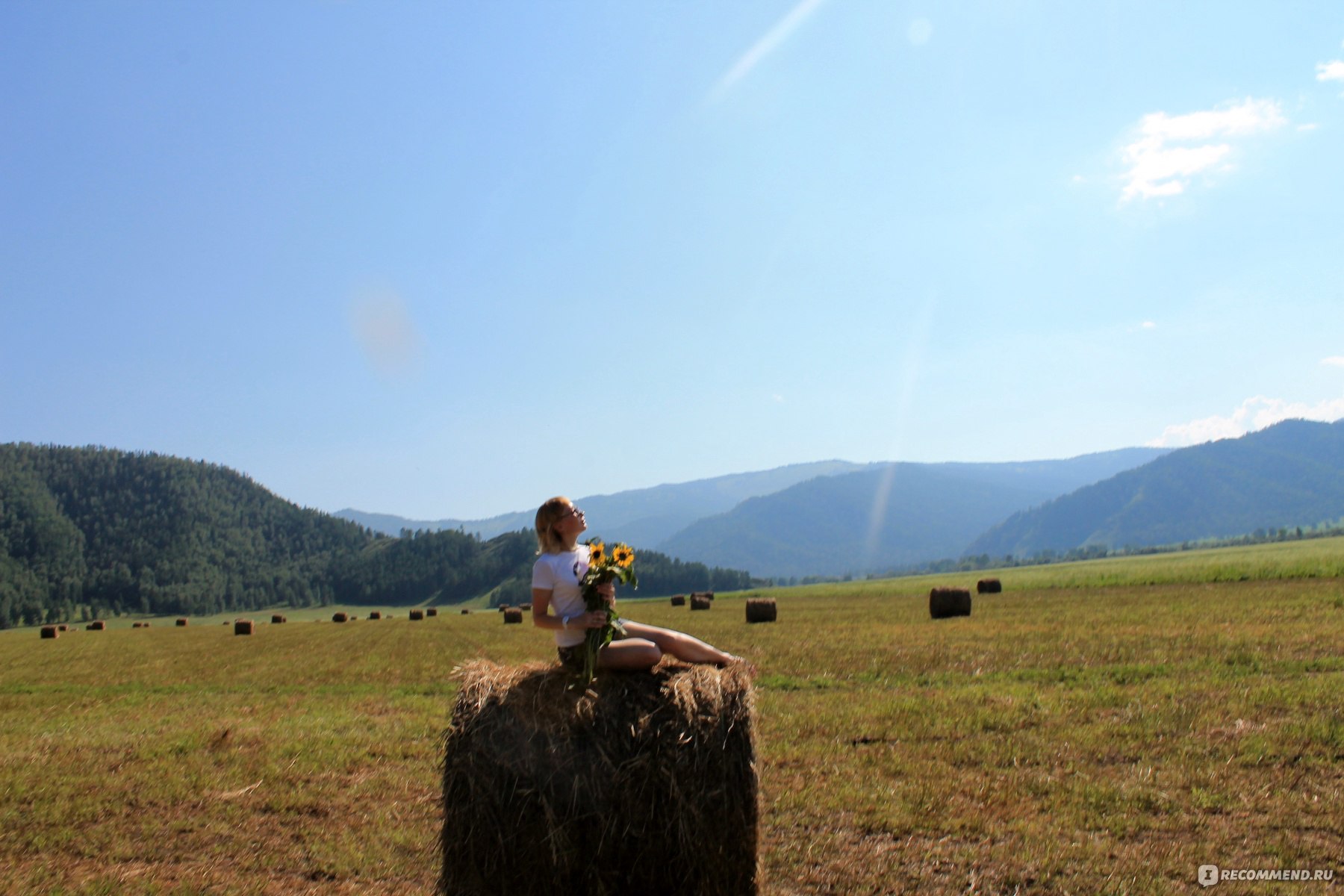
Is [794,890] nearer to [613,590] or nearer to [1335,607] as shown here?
[613,590]

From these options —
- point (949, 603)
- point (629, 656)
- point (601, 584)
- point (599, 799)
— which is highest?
point (601, 584)

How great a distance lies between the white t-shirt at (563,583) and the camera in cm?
673

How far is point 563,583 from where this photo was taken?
22.2ft

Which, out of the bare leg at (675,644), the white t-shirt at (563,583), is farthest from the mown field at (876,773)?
the white t-shirt at (563,583)

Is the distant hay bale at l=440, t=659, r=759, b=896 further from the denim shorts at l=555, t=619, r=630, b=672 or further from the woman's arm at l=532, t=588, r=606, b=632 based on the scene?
the woman's arm at l=532, t=588, r=606, b=632

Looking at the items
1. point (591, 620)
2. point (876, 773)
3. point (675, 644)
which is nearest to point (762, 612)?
point (876, 773)

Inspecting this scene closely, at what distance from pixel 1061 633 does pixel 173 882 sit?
18845 mm

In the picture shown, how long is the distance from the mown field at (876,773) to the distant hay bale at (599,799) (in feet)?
2.32

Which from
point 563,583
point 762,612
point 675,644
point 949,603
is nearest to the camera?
point 563,583

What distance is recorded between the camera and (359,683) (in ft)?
61.0

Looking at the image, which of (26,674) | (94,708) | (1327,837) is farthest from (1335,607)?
(26,674)

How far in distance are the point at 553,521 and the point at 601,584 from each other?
655 millimetres

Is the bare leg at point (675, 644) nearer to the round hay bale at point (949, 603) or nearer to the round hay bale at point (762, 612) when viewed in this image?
the round hay bale at point (949, 603)

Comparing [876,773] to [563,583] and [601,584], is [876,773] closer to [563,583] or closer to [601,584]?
[601,584]
